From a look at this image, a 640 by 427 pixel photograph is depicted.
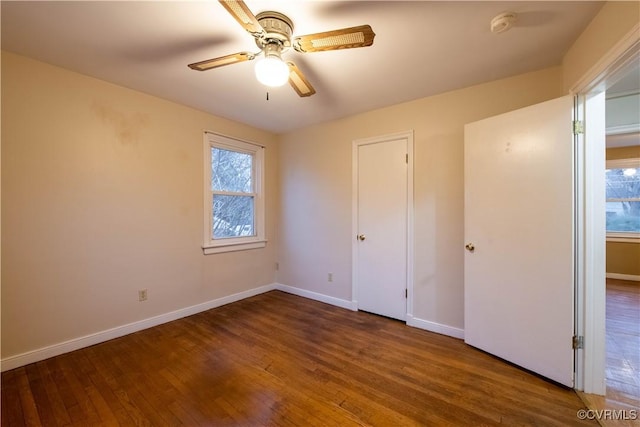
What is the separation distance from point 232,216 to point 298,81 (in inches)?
88.9

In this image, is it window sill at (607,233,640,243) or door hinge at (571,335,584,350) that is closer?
door hinge at (571,335,584,350)

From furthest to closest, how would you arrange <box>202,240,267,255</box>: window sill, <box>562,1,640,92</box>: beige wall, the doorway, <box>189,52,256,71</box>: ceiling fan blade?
<box>202,240,267,255</box>: window sill < the doorway < <box>189,52,256,71</box>: ceiling fan blade < <box>562,1,640,92</box>: beige wall

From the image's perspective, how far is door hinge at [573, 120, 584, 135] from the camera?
1.74m

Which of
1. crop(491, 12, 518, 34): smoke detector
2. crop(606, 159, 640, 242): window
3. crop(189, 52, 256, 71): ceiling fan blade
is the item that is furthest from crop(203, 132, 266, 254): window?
crop(606, 159, 640, 242): window

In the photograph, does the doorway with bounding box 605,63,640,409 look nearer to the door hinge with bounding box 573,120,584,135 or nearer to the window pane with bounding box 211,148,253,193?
the door hinge with bounding box 573,120,584,135

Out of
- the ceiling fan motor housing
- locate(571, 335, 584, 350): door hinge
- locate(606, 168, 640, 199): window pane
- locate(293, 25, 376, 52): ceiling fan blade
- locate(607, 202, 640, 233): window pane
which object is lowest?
locate(571, 335, 584, 350): door hinge

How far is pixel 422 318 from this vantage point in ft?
8.93

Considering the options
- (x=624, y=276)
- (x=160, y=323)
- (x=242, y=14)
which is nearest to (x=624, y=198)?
(x=624, y=276)

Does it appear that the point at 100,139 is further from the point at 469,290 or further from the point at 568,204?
the point at 568,204

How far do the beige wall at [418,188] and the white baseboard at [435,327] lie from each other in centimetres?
5

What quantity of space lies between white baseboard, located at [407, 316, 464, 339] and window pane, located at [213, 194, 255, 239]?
97.7 inches

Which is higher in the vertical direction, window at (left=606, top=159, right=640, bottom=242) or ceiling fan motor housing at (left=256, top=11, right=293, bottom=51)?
ceiling fan motor housing at (left=256, top=11, right=293, bottom=51)

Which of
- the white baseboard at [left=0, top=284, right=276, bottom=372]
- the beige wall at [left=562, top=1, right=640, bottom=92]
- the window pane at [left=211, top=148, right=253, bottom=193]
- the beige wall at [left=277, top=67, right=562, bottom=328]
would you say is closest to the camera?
the beige wall at [left=562, top=1, right=640, bottom=92]

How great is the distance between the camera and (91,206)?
236 centimetres
